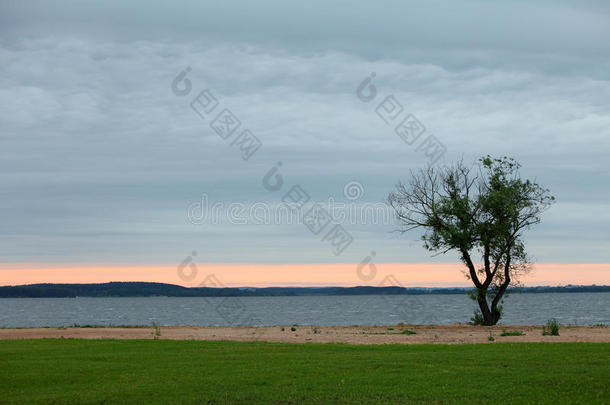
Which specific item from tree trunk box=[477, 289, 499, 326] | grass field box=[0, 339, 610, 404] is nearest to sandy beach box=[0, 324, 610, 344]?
tree trunk box=[477, 289, 499, 326]

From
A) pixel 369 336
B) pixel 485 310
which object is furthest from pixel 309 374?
pixel 485 310

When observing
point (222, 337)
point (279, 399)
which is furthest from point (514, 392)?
point (222, 337)

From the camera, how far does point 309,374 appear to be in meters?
20.0

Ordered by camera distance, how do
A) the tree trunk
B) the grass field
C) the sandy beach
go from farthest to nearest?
1. the tree trunk
2. the sandy beach
3. the grass field

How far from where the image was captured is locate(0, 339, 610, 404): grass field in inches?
654

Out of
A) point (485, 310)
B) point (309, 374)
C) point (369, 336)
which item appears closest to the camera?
point (309, 374)

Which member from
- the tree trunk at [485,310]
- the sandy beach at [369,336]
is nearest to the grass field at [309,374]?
the sandy beach at [369,336]

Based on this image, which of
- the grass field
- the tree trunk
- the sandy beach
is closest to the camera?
the grass field

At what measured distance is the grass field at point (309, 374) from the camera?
16.6 metres

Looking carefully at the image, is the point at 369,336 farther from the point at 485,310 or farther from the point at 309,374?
the point at 309,374

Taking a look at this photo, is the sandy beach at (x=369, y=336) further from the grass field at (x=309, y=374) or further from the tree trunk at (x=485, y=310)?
the grass field at (x=309, y=374)

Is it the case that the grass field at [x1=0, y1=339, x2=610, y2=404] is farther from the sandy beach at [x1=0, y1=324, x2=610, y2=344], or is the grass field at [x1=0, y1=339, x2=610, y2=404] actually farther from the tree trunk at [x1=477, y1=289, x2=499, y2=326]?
the tree trunk at [x1=477, y1=289, x2=499, y2=326]

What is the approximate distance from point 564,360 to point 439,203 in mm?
21874

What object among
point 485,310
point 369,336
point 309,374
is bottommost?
point 309,374
